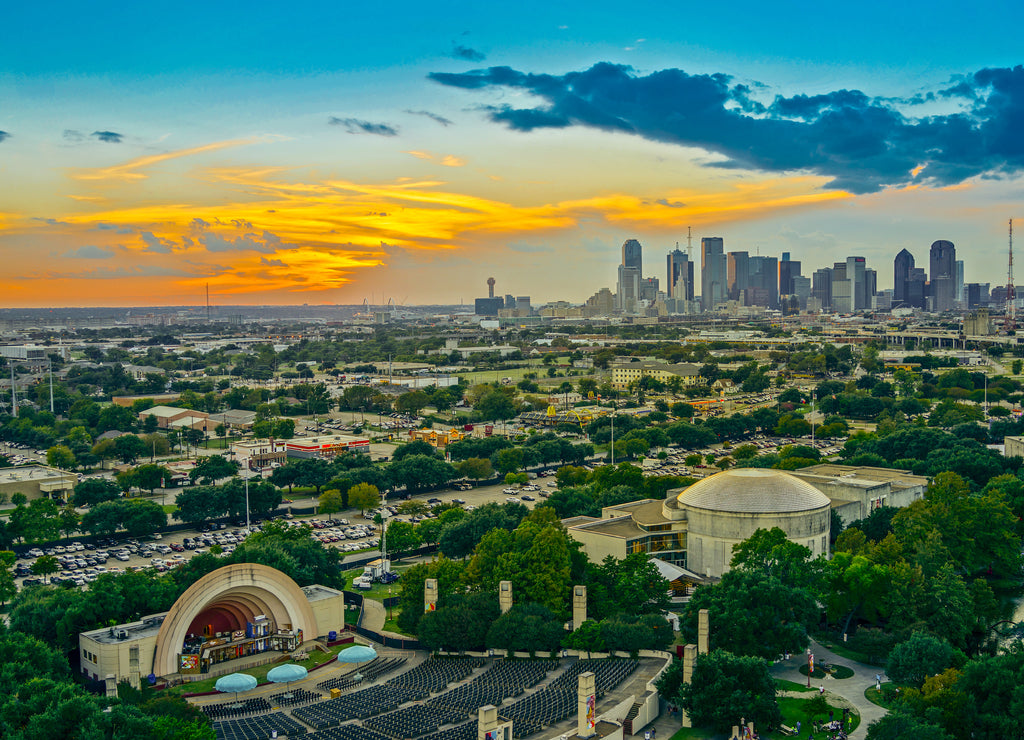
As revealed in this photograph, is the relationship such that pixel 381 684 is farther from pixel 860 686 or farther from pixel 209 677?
pixel 860 686

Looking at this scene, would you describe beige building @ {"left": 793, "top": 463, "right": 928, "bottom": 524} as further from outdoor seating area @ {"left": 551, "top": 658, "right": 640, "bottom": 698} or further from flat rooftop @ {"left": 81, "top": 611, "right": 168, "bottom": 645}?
flat rooftop @ {"left": 81, "top": 611, "right": 168, "bottom": 645}

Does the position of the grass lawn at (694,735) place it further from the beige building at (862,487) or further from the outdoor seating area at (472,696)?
the beige building at (862,487)

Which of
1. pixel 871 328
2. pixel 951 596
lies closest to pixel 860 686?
pixel 951 596

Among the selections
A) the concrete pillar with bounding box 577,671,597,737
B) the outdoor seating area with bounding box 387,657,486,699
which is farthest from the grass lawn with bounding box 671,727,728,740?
the outdoor seating area with bounding box 387,657,486,699

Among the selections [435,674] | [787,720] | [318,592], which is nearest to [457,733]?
[435,674]

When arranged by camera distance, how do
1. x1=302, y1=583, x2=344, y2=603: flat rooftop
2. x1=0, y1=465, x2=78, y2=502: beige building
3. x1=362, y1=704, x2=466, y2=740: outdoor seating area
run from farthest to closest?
x1=0, y1=465, x2=78, y2=502: beige building → x1=302, y1=583, x2=344, y2=603: flat rooftop → x1=362, y1=704, x2=466, y2=740: outdoor seating area

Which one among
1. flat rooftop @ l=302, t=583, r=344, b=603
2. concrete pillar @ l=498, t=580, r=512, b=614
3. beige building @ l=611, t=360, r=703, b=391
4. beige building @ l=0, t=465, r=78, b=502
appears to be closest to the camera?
concrete pillar @ l=498, t=580, r=512, b=614

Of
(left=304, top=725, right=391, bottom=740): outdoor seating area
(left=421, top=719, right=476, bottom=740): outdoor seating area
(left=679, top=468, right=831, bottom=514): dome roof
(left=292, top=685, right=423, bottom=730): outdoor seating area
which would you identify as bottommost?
(left=292, top=685, right=423, bottom=730): outdoor seating area
